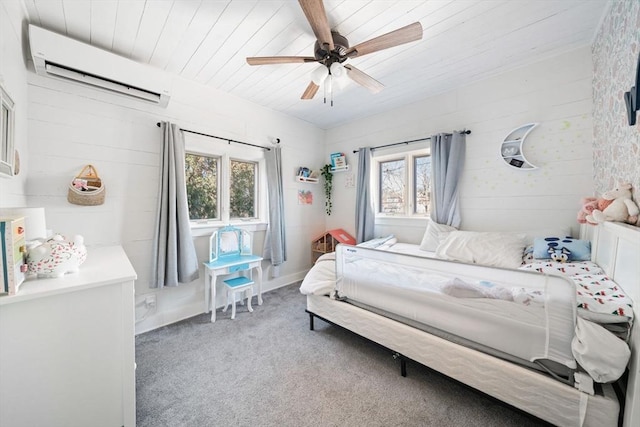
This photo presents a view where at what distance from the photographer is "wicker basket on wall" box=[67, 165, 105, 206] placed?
1.91m

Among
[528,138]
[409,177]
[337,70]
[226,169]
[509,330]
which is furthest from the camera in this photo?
[409,177]

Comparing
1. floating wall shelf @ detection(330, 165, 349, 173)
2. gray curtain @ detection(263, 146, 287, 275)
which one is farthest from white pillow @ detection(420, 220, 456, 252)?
gray curtain @ detection(263, 146, 287, 275)

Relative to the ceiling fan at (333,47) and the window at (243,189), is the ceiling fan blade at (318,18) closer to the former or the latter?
the ceiling fan at (333,47)

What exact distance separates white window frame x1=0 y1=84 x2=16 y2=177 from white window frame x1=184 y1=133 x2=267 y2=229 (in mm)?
1291

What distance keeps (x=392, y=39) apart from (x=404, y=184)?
2.03 m

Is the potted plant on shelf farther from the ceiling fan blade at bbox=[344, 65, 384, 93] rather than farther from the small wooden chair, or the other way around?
the ceiling fan blade at bbox=[344, 65, 384, 93]

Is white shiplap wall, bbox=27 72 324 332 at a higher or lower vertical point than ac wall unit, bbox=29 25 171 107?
lower

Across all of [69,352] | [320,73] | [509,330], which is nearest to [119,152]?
[69,352]

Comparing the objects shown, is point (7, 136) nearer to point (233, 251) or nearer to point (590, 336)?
point (233, 251)

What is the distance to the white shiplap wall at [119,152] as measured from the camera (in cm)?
186

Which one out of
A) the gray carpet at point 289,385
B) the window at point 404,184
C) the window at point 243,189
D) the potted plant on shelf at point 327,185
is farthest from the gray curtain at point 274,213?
the window at point 404,184

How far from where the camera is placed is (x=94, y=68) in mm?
1840

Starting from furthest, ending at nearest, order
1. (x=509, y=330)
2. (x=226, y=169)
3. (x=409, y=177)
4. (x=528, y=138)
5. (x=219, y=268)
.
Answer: (x=409, y=177)
(x=226, y=169)
(x=219, y=268)
(x=528, y=138)
(x=509, y=330)

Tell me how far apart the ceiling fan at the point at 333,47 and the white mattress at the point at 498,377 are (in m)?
1.95
